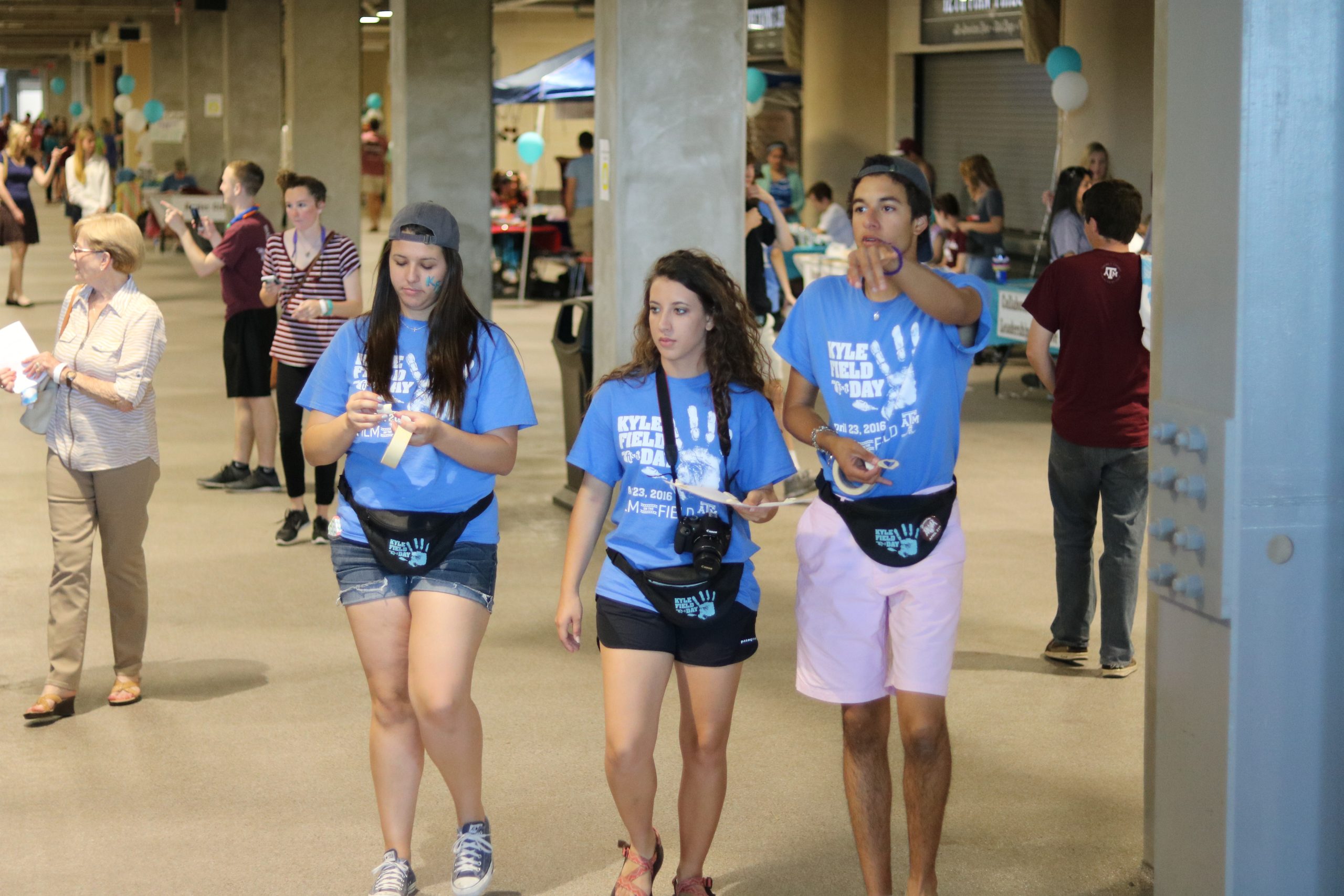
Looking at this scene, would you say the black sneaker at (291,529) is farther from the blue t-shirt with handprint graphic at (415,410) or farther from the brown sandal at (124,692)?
the blue t-shirt with handprint graphic at (415,410)

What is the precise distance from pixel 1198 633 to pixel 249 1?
72.7 feet

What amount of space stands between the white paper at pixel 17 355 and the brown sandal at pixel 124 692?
3.75 ft

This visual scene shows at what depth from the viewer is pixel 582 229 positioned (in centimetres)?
1859

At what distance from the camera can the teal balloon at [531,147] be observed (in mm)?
19594

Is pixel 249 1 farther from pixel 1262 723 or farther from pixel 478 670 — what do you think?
pixel 1262 723

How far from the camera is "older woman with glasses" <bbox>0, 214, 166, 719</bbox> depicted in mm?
5332

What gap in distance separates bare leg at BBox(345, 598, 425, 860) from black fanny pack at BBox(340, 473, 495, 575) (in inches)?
4.4

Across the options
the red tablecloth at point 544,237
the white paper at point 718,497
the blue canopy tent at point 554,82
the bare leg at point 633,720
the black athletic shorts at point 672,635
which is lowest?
the bare leg at point 633,720

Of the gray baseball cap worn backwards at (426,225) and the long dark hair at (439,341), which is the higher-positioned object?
the gray baseball cap worn backwards at (426,225)

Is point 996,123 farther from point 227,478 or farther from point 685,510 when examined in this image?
point 685,510

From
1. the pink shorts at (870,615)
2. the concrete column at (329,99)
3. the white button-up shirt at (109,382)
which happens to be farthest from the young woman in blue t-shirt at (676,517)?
the concrete column at (329,99)

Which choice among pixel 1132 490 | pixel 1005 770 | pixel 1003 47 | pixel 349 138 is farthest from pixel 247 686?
pixel 1003 47

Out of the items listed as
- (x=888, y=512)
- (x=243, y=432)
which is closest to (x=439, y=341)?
(x=888, y=512)


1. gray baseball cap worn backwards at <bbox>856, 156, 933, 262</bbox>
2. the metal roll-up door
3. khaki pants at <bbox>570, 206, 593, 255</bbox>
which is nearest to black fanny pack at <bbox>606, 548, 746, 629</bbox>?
gray baseball cap worn backwards at <bbox>856, 156, 933, 262</bbox>
